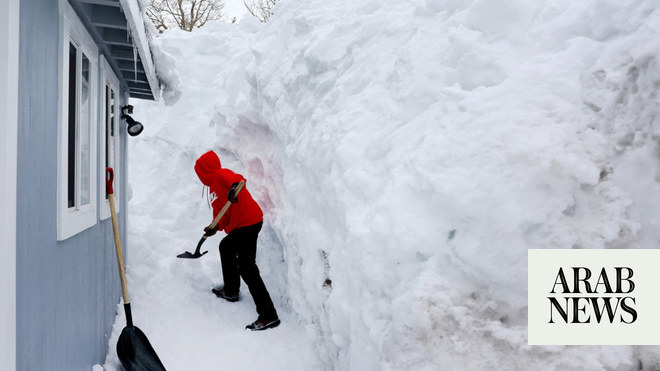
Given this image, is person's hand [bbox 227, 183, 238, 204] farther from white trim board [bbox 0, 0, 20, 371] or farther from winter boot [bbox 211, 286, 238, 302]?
white trim board [bbox 0, 0, 20, 371]

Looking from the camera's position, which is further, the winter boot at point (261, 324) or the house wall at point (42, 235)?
the winter boot at point (261, 324)

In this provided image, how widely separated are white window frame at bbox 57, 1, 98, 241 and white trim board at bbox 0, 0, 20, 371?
0.70m

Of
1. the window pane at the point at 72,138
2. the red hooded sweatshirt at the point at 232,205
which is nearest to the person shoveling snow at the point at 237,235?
the red hooded sweatshirt at the point at 232,205

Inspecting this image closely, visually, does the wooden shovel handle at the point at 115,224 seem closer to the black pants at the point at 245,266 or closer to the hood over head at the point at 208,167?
the hood over head at the point at 208,167

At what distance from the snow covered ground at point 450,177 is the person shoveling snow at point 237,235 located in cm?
32

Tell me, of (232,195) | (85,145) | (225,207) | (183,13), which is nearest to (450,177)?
(85,145)

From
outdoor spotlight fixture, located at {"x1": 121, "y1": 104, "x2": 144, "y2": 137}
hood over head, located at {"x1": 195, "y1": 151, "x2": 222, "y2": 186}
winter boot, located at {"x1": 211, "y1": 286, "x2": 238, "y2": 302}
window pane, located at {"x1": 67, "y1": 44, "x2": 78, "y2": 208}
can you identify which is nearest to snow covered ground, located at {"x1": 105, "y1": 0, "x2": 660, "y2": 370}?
winter boot, located at {"x1": 211, "y1": 286, "x2": 238, "y2": 302}

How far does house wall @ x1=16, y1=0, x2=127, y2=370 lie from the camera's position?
1.64 meters

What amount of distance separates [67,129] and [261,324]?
279 cm

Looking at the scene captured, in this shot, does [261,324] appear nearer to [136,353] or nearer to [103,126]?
[136,353]

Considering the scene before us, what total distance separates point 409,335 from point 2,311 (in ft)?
5.51

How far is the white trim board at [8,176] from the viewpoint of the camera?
1430 mm

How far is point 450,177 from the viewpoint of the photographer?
92.7 inches

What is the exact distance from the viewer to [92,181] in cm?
316
